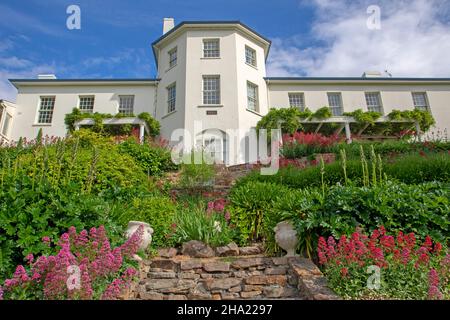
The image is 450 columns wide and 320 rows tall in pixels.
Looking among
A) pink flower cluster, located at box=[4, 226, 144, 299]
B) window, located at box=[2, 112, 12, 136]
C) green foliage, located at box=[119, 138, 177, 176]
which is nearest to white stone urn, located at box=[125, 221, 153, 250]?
pink flower cluster, located at box=[4, 226, 144, 299]

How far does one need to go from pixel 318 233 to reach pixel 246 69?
13.7 m

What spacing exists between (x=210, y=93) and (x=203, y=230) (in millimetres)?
11792

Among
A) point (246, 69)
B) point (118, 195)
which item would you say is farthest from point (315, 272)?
point (246, 69)

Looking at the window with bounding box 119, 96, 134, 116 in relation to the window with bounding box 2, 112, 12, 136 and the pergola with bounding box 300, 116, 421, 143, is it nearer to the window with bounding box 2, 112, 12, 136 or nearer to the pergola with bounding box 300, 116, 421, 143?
the window with bounding box 2, 112, 12, 136

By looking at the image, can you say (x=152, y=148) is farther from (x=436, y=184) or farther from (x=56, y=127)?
(x=56, y=127)

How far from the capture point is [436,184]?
5.25 m

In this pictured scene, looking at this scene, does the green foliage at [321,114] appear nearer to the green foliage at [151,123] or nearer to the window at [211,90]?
the window at [211,90]

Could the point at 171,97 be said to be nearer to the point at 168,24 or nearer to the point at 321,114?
the point at 168,24

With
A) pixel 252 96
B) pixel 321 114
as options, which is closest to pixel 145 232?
pixel 321 114

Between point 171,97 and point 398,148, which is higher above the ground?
point 171,97

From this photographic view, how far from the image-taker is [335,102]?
1809 centimetres

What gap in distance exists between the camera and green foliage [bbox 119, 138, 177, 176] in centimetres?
980
